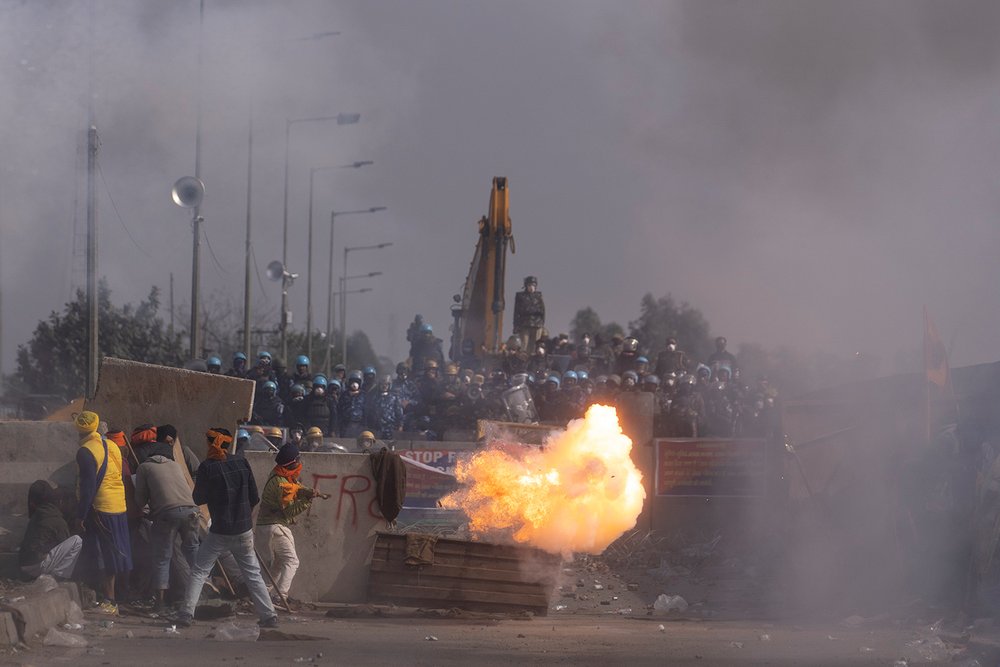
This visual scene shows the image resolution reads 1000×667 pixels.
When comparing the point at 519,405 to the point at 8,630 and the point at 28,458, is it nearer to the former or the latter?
the point at 28,458

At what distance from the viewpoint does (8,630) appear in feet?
31.3

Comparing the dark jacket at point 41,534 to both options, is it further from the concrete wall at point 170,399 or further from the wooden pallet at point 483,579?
the wooden pallet at point 483,579

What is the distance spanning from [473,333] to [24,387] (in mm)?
12582

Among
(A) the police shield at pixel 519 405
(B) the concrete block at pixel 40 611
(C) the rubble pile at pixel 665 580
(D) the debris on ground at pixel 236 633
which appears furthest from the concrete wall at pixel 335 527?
(A) the police shield at pixel 519 405

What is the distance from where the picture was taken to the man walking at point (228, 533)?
11.1m

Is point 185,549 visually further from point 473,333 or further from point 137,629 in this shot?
point 473,333

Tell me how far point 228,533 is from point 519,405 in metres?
8.99

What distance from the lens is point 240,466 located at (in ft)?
37.7

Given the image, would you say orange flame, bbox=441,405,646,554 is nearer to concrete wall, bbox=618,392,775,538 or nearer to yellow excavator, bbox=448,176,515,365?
concrete wall, bbox=618,392,775,538

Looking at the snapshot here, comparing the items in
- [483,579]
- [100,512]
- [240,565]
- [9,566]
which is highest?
[100,512]

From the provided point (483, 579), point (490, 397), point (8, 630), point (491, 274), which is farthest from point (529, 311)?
point (8, 630)

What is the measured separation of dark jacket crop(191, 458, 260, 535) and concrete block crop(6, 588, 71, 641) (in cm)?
150

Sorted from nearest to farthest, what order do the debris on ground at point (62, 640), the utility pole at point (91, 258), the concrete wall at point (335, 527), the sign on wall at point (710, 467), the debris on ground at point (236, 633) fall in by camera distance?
the debris on ground at point (62, 640)
the debris on ground at point (236, 633)
the concrete wall at point (335, 527)
the sign on wall at point (710, 467)
the utility pole at point (91, 258)

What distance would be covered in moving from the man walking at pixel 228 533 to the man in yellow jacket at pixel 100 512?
1196 mm
